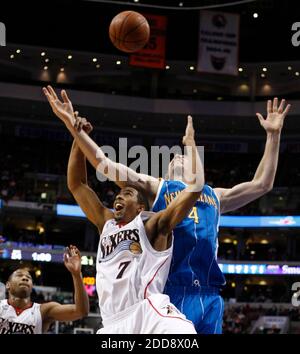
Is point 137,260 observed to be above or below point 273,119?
below

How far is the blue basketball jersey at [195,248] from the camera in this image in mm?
5418

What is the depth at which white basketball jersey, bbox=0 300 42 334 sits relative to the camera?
612 centimetres

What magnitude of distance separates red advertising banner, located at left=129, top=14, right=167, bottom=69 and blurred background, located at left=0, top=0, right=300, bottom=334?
1.46m

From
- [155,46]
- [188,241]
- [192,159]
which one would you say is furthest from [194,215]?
[155,46]

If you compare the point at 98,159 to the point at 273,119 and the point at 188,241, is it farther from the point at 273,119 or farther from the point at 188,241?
the point at 273,119

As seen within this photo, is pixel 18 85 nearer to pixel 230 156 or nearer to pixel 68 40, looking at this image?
pixel 68 40

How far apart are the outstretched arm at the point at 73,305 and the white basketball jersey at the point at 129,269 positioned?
1.47 feet

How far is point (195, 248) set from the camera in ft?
17.8

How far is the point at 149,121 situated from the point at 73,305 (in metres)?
27.5

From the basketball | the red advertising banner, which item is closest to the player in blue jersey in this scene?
the basketball

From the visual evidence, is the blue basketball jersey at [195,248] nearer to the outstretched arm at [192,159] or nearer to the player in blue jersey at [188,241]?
the player in blue jersey at [188,241]

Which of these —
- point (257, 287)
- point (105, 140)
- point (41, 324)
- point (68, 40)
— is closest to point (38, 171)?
point (105, 140)

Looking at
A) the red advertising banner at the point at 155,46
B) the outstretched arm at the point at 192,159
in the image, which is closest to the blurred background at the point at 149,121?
the red advertising banner at the point at 155,46

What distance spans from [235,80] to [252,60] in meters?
3.15
